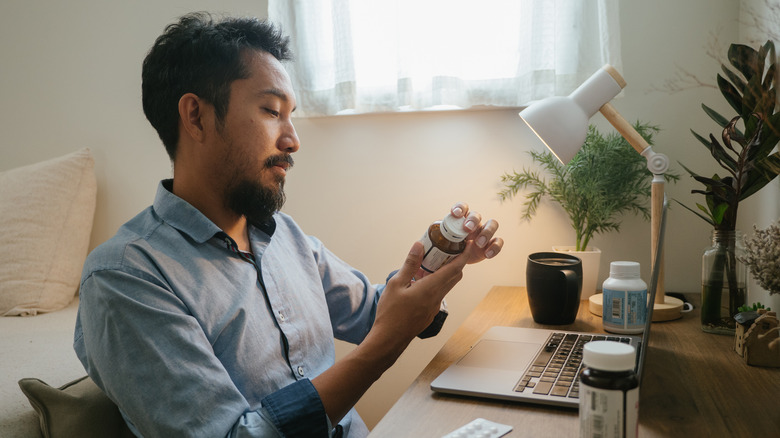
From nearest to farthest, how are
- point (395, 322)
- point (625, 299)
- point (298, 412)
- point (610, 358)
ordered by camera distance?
point (610, 358) < point (298, 412) < point (395, 322) < point (625, 299)

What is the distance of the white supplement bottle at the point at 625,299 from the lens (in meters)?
1.02

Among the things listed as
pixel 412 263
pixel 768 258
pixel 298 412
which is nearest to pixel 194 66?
pixel 412 263

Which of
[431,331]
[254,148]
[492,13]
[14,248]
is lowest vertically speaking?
[431,331]

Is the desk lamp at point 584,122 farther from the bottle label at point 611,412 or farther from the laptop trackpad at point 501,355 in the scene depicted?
the bottle label at point 611,412

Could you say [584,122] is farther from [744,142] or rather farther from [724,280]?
[724,280]

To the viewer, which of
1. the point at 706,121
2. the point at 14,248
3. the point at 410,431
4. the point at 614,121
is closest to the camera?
the point at 410,431

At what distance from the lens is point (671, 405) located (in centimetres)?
76

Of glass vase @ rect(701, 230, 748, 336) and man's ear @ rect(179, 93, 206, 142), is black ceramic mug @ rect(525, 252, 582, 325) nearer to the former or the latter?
glass vase @ rect(701, 230, 748, 336)

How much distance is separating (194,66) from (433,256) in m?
0.53

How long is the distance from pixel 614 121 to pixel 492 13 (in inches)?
18.7

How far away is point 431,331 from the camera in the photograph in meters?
1.20

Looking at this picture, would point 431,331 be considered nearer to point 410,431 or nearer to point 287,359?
point 287,359

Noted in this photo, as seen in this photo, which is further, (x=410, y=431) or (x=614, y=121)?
(x=614, y=121)

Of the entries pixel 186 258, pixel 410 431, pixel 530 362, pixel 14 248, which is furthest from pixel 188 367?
pixel 14 248
